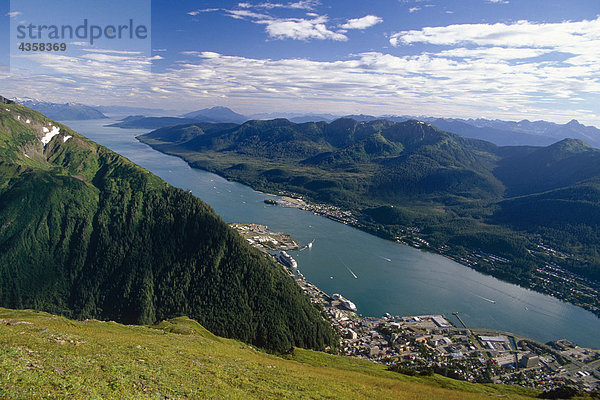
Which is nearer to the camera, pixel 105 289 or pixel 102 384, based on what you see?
pixel 102 384

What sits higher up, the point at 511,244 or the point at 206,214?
the point at 206,214

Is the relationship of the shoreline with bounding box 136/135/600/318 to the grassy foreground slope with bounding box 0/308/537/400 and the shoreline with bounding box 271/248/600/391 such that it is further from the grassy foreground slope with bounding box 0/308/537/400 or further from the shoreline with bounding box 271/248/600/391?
the grassy foreground slope with bounding box 0/308/537/400

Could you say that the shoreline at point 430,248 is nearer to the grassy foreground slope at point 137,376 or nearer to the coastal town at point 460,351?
the coastal town at point 460,351

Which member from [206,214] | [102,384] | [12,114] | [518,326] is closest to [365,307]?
[518,326]

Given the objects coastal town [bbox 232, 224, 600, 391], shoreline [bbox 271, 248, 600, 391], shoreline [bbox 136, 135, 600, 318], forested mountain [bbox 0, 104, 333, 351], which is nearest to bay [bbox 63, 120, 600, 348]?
shoreline [bbox 136, 135, 600, 318]

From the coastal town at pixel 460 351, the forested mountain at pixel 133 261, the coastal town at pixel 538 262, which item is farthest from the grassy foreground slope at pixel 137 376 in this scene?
the coastal town at pixel 538 262

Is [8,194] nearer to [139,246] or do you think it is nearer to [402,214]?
[139,246]
